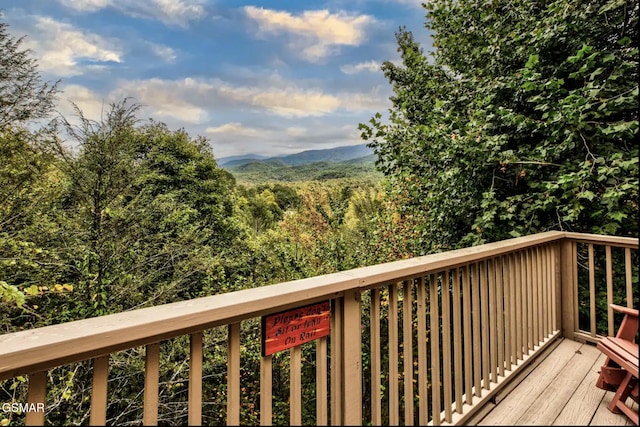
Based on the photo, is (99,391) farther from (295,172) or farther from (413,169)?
(295,172)

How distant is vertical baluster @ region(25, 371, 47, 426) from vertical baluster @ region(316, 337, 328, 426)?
2.45 ft

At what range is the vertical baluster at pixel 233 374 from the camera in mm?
930

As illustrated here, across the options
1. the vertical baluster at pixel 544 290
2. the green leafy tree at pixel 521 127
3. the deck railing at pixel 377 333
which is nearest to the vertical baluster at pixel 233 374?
the deck railing at pixel 377 333

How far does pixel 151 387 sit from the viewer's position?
0.85 meters

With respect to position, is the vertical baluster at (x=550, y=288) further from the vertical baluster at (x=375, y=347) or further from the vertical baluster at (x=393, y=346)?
the vertical baluster at (x=375, y=347)

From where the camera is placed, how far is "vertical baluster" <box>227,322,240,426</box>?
930 mm

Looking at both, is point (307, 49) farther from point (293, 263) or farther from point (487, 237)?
point (487, 237)

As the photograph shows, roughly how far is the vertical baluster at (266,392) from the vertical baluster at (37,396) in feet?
1.75

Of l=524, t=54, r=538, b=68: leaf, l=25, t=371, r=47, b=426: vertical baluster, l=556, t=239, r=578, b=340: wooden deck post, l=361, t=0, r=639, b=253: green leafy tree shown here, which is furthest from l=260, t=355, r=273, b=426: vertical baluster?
l=524, t=54, r=538, b=68: leaf

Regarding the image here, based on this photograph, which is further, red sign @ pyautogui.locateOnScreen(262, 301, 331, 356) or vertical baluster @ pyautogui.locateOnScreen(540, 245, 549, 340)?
vertical baluster @ pyautogui.locateOnScreen(540, 245, 549, 340)

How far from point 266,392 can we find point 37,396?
57 centimetres

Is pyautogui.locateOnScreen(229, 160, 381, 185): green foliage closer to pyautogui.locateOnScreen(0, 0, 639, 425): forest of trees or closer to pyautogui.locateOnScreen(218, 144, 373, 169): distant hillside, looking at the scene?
pyautogui.locateOnScreen(218, 144, 373, 169): distant hillside

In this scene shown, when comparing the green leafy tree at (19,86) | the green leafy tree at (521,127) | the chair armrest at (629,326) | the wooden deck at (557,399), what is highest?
the green leafy tree at (19,86)

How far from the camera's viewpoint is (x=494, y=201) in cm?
336
